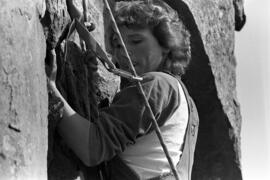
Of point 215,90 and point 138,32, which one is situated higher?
point 138,32

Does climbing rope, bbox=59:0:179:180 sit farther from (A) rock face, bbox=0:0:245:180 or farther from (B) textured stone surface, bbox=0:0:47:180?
(B) textured stone surface, bbox=0:0:47:180

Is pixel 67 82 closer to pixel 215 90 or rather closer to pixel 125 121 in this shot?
pixel 125 121

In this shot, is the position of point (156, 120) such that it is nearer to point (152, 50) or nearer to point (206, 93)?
point (152, 50)

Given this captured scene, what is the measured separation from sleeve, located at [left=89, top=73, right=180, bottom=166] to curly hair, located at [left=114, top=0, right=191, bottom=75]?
28cm

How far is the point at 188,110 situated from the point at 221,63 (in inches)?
68.5

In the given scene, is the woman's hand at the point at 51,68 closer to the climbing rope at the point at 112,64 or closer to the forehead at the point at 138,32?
the climbing rope at the point at 112,64

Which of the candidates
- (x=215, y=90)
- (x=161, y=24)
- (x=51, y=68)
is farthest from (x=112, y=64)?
(x=215, y=90)

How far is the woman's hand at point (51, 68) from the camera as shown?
3.05 m

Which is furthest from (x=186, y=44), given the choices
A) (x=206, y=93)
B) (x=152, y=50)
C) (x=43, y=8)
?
(x=206, y=93)

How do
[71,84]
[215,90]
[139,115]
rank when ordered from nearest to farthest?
1. [139,115]
2. [71,84]
3. [215,90]

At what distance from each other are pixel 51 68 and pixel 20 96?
419 millimetres

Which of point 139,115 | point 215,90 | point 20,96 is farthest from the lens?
point 215,90

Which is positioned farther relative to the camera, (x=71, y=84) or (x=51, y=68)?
(x=71, y=84)

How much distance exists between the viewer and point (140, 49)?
3.29 metres
